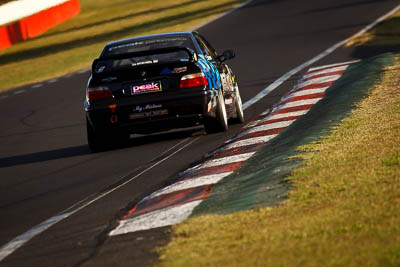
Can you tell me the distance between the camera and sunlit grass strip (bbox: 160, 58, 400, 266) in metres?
4.61

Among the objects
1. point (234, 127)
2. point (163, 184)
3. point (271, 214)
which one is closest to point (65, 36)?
point (234, 127)

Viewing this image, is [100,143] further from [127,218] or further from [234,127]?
[127,218]

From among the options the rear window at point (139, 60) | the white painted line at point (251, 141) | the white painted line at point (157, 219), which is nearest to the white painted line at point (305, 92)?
the rear window at point (139, 60)

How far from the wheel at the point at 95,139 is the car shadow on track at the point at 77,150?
0.09 metres

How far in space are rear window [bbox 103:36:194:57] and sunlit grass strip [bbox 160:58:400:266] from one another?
14.4ft

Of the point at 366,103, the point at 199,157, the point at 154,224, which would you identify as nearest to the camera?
the point at 154,224

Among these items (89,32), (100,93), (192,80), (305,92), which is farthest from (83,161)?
(89,32)

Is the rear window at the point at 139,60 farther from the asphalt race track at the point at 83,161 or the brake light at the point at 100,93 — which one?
Result: the asphalt race track at the point at 83,161

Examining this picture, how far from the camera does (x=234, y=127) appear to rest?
11.8 meters

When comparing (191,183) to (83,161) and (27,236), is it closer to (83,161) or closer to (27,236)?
(27,236)

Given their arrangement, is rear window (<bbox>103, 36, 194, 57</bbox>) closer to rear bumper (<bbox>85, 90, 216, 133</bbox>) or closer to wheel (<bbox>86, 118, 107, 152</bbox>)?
rear bumper (<bbox>85, 90, 216, 133</bbox>)

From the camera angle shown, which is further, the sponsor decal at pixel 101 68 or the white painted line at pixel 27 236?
the sponsor decal at pixel 101 68

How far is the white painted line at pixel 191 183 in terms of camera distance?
24.3 feet

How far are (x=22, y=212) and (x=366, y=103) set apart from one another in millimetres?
4797
